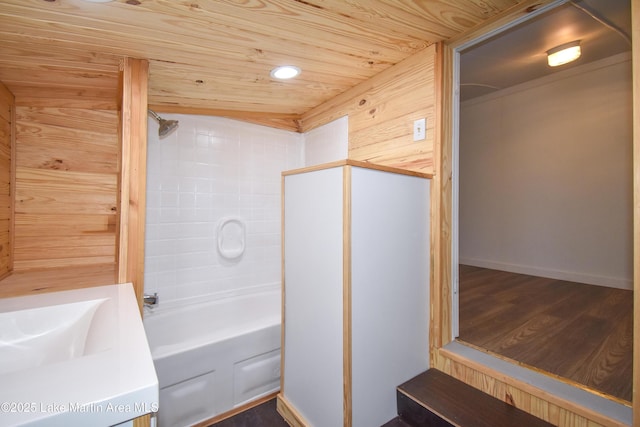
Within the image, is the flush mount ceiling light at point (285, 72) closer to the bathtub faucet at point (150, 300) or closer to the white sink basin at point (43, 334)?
the white sink basin at point (43, 334)

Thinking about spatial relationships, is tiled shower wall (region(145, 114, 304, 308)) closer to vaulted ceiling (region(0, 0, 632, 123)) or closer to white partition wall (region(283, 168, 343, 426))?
vaulted ceiling (region(0, 0, 632, 123))

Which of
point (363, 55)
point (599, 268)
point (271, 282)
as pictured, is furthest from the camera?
point (599, 268)

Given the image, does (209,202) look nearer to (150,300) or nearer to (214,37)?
(150,300)

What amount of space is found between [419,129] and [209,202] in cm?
174

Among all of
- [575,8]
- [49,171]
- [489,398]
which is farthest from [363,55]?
[49,171]

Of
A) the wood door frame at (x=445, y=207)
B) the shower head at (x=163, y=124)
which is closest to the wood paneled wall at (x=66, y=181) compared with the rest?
the shower head at (x=163, y=124)

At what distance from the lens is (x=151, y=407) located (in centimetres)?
52

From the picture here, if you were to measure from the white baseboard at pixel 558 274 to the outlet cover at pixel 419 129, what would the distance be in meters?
2.77

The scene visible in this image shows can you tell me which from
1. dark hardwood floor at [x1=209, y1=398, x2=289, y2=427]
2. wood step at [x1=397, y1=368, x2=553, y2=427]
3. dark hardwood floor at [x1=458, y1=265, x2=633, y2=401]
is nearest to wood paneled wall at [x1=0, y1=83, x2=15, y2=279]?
dark hardwood floor at [x1=209, y1=398, x2=289, y2=427]

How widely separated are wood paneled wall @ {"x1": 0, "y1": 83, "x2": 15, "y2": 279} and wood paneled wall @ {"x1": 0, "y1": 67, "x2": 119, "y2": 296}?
0.08ft

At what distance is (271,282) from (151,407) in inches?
85.1

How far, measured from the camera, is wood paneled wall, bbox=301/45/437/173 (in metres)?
1.54

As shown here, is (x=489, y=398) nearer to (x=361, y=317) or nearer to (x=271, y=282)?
(x=361, y=317)

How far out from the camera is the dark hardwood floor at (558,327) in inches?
52.2
